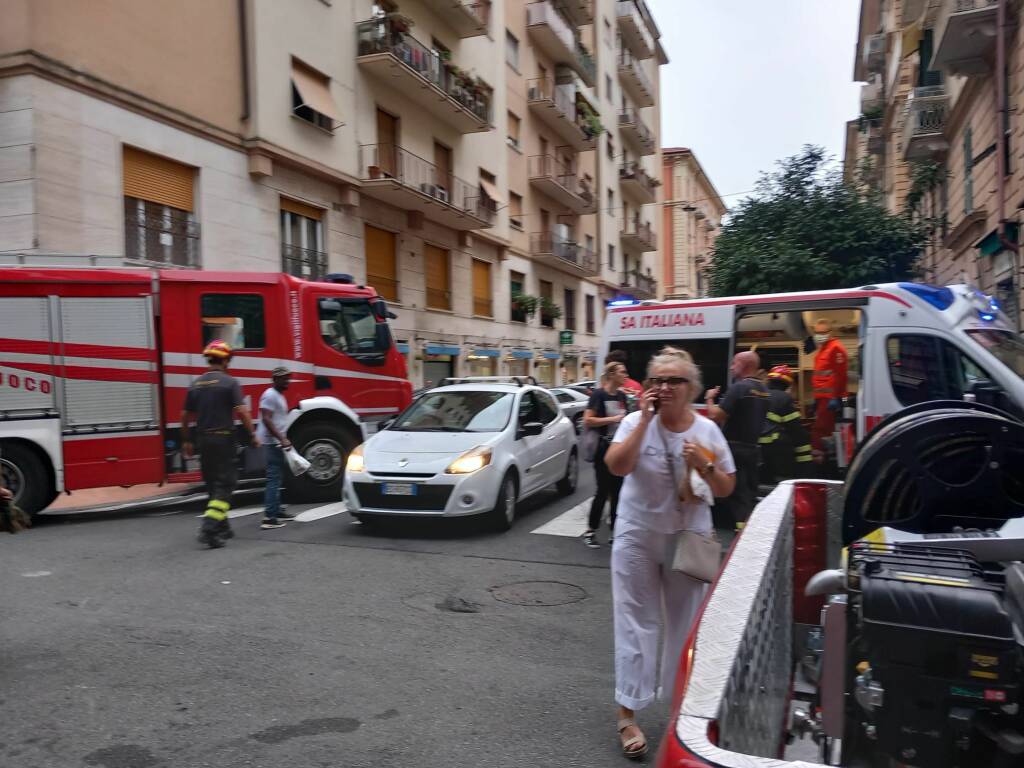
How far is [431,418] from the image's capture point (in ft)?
29.2

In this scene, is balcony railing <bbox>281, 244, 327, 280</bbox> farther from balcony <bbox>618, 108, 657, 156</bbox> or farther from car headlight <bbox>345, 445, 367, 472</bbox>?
balcony <bbox>618, 108, 657, 156</bbox>

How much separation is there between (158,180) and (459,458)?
9.75 m

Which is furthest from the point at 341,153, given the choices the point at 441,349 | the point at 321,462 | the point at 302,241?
the point at 321,462

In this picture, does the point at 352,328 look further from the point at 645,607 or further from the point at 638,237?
the point at 638,237

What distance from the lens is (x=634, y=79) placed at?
41.0 meters

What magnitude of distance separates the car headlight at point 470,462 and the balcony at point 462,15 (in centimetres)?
1802

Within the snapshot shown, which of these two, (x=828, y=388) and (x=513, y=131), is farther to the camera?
(x=513, y=131)

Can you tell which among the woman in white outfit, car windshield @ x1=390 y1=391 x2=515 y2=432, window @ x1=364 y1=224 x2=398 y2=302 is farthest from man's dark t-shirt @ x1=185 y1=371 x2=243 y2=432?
window @ x1=364 y1=224 x2=398 y2=302

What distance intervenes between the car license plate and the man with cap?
146 centimetres

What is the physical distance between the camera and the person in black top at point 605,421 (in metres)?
7.07

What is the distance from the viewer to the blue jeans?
27.6 feet

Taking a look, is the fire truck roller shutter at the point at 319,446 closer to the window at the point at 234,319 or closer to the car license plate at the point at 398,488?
the window at the point at 234,319

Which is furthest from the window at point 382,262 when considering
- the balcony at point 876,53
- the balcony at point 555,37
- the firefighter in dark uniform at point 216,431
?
the balcony at point 876,53

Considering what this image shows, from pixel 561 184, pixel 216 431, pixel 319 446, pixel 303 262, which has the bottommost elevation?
pixel 319 446
